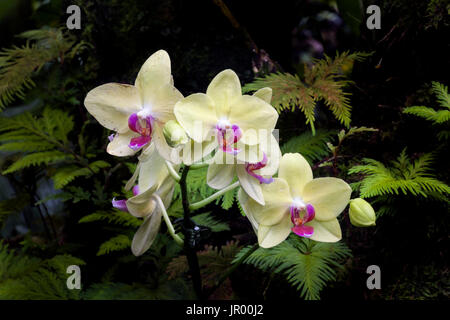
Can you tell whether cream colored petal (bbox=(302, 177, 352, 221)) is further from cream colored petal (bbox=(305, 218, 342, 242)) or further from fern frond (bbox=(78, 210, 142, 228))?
fern frond (bbox=(78, 210, 142, 228))

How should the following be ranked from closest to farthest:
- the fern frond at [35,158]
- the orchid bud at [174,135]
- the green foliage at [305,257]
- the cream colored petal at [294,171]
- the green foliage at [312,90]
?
the orchid bud at [174,135] < the cream colored petal at [294,171] < the green foliage at [305,257] < the green foliage at [312,90] < the fern frond at [35,158]

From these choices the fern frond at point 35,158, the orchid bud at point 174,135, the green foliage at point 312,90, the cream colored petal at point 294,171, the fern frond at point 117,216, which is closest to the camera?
the orchid bud at point 174,135

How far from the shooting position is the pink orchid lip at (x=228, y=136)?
23.2 inches

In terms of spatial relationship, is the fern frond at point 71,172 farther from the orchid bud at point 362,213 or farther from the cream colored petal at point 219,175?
the orchid bud at point 362,213

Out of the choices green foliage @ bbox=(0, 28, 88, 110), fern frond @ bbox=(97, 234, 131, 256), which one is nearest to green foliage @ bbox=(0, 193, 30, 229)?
green foliage @ bbox=(0, 28, 88, 110)

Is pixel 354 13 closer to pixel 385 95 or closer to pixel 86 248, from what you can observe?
pixel 385 95

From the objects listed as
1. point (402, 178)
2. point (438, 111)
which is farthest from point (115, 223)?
point (438, 111)

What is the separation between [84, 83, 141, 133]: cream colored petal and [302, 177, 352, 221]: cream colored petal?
12.5 inches

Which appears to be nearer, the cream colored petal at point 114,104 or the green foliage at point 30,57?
the cream colored petal at point 114,104

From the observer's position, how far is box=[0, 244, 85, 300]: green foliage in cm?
92

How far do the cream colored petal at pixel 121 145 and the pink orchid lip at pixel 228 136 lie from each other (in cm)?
14

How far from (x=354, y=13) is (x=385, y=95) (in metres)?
0.35

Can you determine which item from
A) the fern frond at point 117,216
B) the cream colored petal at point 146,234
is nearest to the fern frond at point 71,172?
the fern frond at point 117,216
